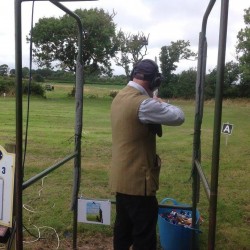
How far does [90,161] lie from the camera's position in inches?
308

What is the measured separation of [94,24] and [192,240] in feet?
106

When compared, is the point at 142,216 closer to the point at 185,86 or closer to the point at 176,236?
the point at 176,236

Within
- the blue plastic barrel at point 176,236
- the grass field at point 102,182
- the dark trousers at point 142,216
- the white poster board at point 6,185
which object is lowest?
the grass field at point 102,182

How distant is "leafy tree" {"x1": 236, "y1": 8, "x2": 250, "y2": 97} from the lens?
35656mm

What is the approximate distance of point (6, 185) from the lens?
2.30 meters

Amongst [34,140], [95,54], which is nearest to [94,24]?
[95,54]

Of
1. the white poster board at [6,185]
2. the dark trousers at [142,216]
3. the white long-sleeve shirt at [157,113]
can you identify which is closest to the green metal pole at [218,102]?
the white long-sleeve shirt at [157,113]

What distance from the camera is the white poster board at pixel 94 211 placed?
3205 millimetres

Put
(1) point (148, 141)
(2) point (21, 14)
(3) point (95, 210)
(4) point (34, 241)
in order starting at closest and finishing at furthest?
(2) point (21, 14) < (1) point (148, 141) < (3) point (95, 210) < (4) point (34, 241)

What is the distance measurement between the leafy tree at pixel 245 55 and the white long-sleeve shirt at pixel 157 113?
34323mm

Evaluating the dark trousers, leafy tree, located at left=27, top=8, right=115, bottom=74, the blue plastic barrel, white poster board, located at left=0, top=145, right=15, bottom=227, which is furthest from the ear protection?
leafy tree, located at left=27, top=8, right=115, bottom=74

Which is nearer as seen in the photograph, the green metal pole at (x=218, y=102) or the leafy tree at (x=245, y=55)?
the green metal pole at (x=218, y=102)

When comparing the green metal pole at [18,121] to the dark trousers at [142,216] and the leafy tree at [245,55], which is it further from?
the leafy tree at [245,55]

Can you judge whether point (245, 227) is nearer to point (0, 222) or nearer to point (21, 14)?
point (0, 222)
